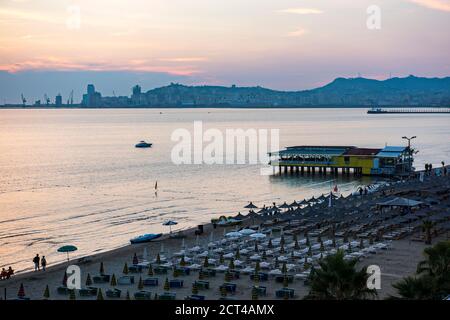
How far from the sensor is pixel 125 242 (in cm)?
3014

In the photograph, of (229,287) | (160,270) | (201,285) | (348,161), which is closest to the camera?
(229,287)

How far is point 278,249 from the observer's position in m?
23.6

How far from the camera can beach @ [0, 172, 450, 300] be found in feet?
63.0

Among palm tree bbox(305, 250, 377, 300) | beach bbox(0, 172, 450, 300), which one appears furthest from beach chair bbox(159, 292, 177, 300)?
palm tree bbox(305, 250, 377, 300)

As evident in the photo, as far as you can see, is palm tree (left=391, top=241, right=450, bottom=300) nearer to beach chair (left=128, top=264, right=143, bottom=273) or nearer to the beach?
the beach

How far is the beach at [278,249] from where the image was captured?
1919cm

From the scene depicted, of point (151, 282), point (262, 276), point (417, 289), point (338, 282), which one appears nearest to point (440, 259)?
point (417, 289)

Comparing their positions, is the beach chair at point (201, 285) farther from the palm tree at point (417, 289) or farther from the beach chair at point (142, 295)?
the palm tree at point (417, 289)

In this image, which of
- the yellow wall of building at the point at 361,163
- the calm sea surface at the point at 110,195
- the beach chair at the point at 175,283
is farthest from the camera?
the yellow wall of building at the point at 361,163

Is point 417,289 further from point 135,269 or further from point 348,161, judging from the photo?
point 348,161

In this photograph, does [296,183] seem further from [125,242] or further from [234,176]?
[125,242]

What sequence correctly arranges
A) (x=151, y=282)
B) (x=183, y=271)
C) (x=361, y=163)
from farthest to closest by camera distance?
(x=361, y=163) → (x=183, y=271) → (x=151, y=282)

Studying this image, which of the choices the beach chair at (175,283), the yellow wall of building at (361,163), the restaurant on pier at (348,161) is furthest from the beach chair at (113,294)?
the yellow wall of building at (361,163)
